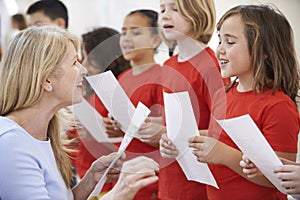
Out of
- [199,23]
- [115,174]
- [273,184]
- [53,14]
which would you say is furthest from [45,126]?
[53,14]

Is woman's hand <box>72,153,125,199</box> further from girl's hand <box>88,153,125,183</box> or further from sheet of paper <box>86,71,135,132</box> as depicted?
sheet of paper <box>86,71,135,132</box>

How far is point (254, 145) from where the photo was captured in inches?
43.4

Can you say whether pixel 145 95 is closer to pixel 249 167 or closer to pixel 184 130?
pixel 184 130

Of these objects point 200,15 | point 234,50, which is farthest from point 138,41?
point 234,50

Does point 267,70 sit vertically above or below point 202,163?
above

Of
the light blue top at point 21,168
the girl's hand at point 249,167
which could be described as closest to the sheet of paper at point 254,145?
the girl's hand at point 249,167

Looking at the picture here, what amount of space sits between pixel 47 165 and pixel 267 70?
0.57m

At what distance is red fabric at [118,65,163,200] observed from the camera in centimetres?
129

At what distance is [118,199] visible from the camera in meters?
1.02

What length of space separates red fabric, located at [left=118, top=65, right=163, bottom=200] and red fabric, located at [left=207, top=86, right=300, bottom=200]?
172 millimetres

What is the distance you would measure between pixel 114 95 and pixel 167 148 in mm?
257

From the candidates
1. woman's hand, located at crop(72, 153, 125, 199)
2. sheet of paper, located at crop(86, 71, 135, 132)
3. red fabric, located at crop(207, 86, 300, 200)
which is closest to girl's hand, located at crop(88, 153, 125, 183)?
woman's hand, located at crop(72, 153, 125, 199)

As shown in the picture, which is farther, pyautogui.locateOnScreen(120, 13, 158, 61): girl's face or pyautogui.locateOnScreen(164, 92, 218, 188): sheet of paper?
pyautogui.locateOnScreen(120, 13, 158, 61): girl's face

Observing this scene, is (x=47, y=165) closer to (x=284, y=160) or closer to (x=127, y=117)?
(x=127, y=117)
